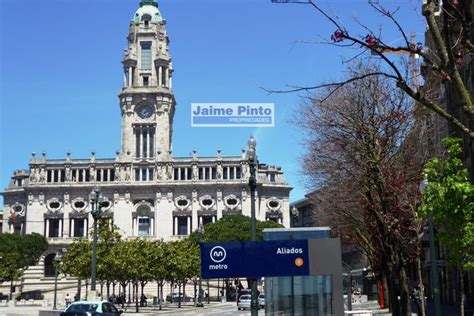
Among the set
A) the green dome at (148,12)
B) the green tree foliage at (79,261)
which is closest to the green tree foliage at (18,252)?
the green tree foliage at (79,261)

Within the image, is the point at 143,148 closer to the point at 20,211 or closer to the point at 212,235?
the point at 20,211

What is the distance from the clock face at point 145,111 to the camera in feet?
407

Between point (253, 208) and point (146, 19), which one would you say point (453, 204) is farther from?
point (146, 19)

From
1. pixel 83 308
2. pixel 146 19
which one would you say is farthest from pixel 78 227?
pixel 83 308

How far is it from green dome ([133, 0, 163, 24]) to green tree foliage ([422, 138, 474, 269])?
116837 mm

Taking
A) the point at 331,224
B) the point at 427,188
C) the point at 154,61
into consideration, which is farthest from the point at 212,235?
the point at 427,188

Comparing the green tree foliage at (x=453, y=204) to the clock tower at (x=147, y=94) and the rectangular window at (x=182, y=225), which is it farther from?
the clock tower at (x=147, y=94)

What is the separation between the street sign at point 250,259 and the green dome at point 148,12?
11548 cm

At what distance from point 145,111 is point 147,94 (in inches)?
129

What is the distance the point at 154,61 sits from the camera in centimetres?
12619

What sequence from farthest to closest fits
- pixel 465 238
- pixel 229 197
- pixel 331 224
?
pixel 229 197 → pixel 331 224 → pixel 465 238

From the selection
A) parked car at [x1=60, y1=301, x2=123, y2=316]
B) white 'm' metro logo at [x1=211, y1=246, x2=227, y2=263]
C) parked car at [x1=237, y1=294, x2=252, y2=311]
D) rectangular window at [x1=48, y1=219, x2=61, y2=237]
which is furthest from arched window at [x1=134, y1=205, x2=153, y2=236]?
white 'm' metro logo at [x1=211, y1=246, x2=227, y2=263]

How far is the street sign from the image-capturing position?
19.1 metres

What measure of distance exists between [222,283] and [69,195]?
39.8 m
